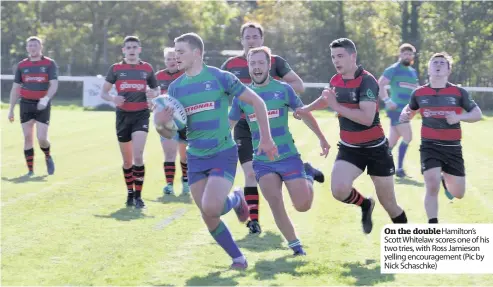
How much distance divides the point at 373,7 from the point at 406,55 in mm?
41771

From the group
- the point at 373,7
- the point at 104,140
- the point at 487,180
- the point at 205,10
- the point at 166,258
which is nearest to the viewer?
the point at 166,258

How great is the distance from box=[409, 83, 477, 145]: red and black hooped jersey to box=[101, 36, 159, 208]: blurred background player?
164 inches

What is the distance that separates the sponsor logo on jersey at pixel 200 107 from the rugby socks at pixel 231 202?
892 millimetres

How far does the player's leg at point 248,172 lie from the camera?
10117 millimetres

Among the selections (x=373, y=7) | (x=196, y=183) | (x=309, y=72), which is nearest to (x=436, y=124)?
(x=196, y=183)

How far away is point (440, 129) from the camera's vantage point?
970cm

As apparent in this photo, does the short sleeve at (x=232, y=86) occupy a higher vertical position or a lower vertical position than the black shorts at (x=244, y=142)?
higher

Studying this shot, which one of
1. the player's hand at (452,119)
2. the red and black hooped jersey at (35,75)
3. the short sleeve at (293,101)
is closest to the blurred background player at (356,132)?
the short sleeve at (293,101)

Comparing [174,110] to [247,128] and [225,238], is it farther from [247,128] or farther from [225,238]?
[247,128]

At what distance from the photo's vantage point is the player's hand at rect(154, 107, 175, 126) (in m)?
7.60

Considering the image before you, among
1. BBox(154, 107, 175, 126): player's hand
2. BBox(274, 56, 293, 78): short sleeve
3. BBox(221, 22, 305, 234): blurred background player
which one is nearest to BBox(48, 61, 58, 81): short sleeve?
BBox(221, 22, 305, 234): blurred background player

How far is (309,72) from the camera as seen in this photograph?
51.6 m

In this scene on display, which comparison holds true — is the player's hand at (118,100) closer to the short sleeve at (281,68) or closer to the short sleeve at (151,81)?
the short sleeve at (151,81)

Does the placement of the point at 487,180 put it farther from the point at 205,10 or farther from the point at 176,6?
the point at 205,10
